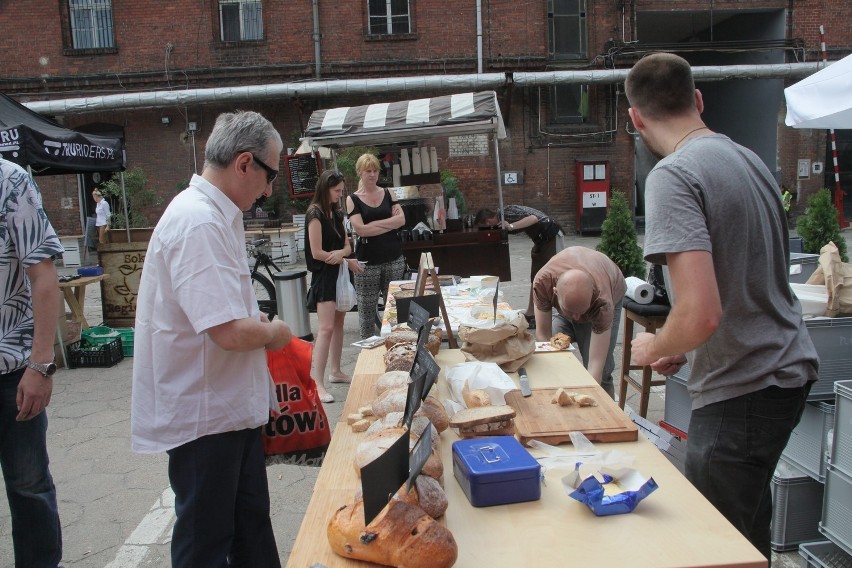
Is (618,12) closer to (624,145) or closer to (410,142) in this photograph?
(624,145)

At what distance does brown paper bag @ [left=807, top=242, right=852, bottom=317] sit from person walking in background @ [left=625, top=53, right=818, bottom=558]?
4.31 feet

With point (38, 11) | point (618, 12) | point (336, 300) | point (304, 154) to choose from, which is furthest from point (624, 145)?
point (38, 11)

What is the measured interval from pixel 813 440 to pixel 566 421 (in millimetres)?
1373

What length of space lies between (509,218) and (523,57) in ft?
30.1

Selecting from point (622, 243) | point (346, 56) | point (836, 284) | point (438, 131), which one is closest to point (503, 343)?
point (836, 284)

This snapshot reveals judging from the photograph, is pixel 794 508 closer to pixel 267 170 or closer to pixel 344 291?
pixel 267 170

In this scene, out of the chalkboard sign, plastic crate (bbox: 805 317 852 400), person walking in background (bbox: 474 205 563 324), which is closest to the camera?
plastic crate (bbox: 805 317 852 400)

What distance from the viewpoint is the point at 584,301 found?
345cm

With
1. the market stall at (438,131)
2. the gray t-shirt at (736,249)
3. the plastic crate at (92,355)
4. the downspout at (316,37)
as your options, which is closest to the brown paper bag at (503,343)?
the gray t-shirt at (736,249)

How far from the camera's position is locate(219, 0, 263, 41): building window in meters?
16.0

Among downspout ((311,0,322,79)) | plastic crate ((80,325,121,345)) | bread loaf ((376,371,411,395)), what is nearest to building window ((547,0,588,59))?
downspout ((311,0,322,79))

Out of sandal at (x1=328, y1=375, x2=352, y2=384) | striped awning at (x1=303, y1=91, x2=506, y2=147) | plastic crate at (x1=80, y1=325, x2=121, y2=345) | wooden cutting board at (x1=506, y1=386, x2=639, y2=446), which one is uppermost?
striped awning at (x1=303, y1=91, x2=506, y2=147)

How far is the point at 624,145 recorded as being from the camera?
16359 mm

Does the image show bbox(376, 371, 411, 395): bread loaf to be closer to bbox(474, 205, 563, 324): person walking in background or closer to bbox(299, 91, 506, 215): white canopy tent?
bbox(474, 205, 563, 324): person walking in background
